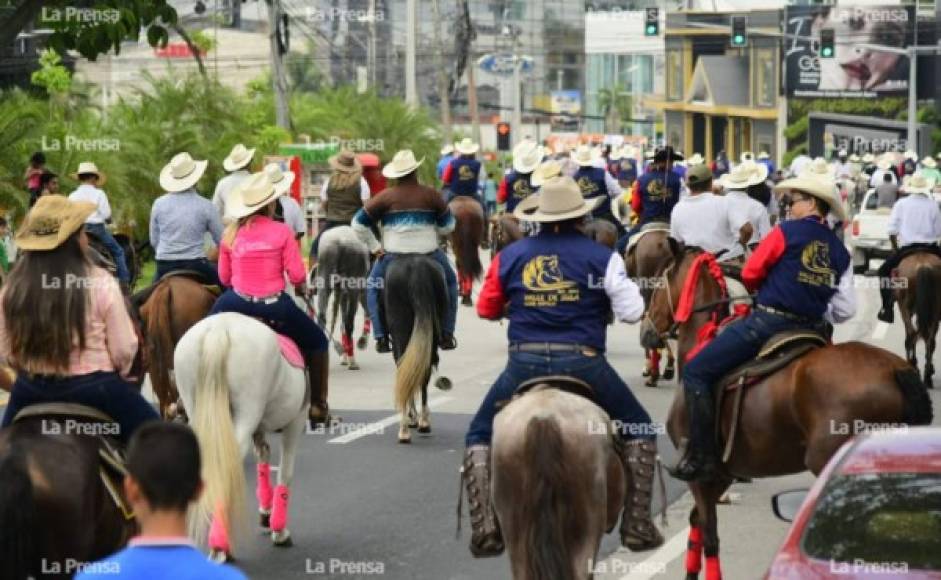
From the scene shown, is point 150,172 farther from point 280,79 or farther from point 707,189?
point 707,189

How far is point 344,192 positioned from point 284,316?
8.37m

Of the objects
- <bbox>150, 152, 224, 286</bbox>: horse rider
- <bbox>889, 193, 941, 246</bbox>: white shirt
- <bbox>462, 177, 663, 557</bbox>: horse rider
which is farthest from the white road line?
<bbox>889, 193, 941, 246</bbox>: white shirt

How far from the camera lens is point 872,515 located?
6.86 metres

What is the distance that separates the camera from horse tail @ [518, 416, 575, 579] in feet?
27.6

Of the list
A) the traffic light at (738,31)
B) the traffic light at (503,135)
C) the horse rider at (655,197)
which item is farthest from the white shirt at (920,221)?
the traffic light at (503,135)

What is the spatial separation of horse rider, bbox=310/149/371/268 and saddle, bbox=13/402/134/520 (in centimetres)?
1201

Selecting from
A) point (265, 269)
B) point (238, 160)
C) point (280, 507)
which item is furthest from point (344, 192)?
point (280, 507)

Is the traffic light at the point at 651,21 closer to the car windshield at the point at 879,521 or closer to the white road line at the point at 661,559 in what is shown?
the white road line at the point at 661,559

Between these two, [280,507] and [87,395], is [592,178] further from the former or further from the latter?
[87,395]

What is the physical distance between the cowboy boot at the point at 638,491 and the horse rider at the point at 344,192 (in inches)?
447

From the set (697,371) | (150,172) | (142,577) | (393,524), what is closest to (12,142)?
(150,172)

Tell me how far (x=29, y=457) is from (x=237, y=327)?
10.9 feet

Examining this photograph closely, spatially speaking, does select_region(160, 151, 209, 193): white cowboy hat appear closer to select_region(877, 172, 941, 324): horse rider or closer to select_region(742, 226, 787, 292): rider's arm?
select_region(742, 226, 787, 292): rider's arm

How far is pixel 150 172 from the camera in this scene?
32812mm
